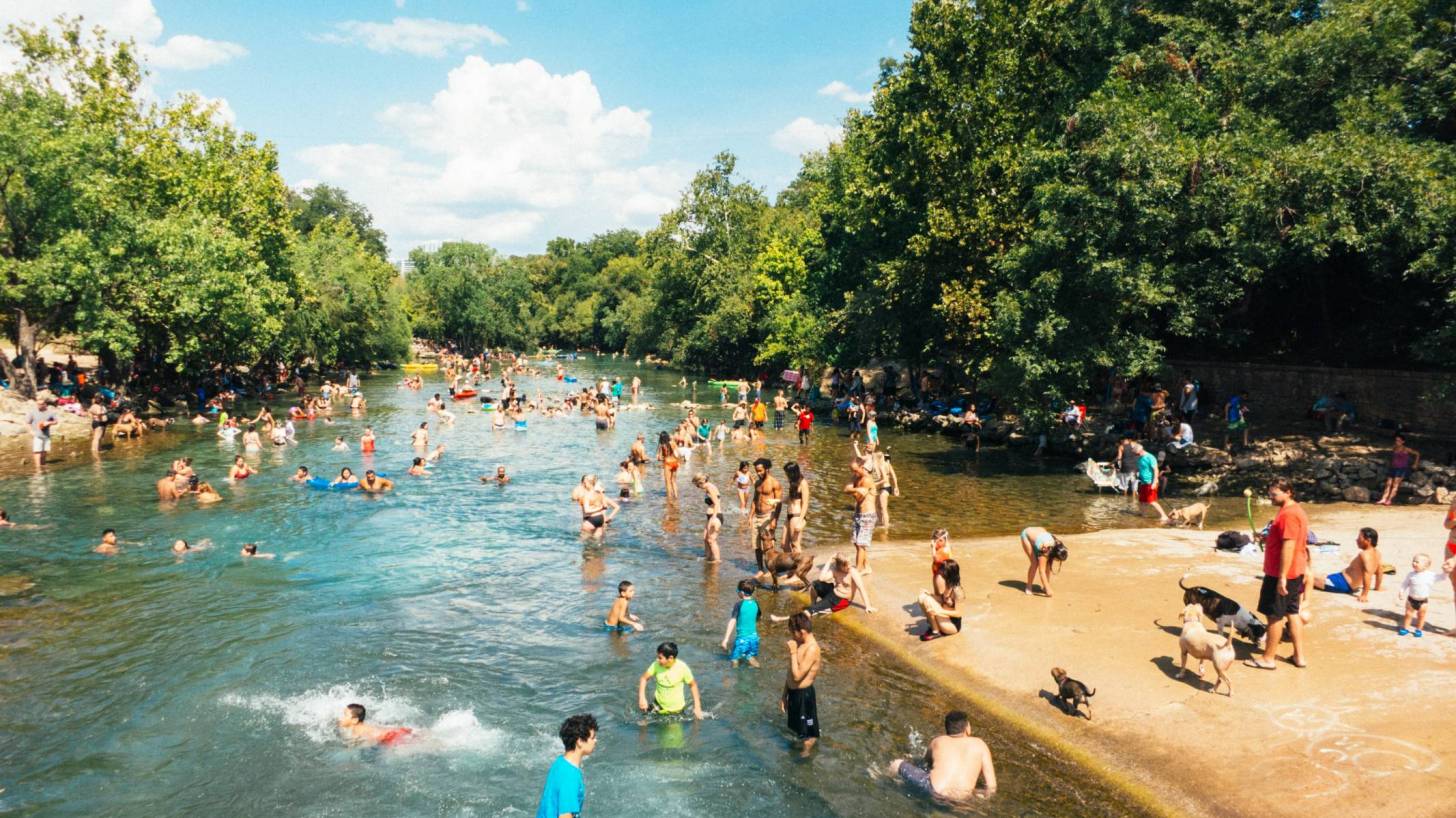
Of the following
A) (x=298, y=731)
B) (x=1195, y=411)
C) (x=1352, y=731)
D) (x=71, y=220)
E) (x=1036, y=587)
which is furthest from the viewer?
(x=71, y=220)

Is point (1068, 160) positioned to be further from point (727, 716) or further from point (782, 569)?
point (727, 716)

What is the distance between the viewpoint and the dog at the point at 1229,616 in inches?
456

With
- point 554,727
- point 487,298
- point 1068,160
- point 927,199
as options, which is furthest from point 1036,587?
point 487,298

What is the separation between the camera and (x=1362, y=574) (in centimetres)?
1338

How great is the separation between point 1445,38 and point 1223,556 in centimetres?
2151

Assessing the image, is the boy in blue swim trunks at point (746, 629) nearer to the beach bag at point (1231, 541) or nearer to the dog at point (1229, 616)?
the dog at point (1229, 616)

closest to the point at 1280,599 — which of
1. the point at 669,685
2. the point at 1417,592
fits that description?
the point at 1417,592

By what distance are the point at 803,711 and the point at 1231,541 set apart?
425 inches

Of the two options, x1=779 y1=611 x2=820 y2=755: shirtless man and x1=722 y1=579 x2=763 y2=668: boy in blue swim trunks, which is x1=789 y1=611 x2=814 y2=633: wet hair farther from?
x1=722 y1=579 x2=763 y2=668: boy in blue swim trunks

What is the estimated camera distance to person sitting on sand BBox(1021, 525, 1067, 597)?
14.4 m

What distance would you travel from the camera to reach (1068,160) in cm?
2773

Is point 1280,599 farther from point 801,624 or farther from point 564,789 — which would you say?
point 564,789

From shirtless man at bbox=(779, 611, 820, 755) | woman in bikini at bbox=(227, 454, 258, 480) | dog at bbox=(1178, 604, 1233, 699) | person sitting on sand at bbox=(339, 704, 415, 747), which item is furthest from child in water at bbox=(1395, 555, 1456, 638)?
woman in bikini at bbox=(227, 454, 258, 480)

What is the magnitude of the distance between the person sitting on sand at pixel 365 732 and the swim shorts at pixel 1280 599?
460 inches
